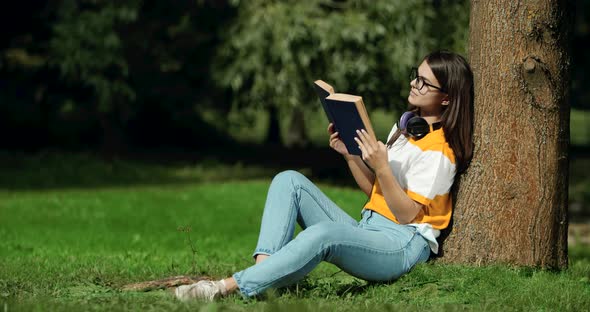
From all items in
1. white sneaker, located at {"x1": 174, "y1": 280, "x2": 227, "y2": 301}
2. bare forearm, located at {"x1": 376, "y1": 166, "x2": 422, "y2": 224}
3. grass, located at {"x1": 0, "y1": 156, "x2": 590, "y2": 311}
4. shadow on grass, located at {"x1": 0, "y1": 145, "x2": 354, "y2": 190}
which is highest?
bare forearm, located at {"x1": 376, "y1": 166, "x2": 422, "y2": 224}

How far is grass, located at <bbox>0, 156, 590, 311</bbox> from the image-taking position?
5492 mm

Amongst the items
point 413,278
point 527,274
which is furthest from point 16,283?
point 527,274

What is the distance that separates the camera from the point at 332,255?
5445 mm

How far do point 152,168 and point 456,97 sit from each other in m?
14.5

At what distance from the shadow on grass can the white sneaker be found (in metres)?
11.9

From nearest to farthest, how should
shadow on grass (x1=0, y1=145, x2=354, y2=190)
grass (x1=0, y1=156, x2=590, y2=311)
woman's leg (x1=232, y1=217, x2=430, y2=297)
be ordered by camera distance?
woman's leg (x1=232, y1=217, x2=430, y2=297)
grass (x1=0, y1=156, x2=590, y2=311)
shadow on grass (x1=0, y1=145, x2=354, y2=190)

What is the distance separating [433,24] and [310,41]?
2424 millimetres

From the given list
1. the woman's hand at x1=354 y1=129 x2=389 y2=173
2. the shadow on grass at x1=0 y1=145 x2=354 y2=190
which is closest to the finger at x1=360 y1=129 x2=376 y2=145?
the woman's hand at x1=354 y1=129 x2=389 y2=173

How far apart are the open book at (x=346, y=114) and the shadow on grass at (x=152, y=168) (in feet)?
39.0

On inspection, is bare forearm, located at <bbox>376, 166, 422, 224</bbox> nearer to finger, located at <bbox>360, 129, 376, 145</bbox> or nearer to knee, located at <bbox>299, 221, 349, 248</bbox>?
finger, located at <bbox>360, 129, 376, 145</bbox>

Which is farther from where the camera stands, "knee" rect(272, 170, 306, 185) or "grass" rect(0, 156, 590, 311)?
"knee" rect(272, 170, 306, 185)

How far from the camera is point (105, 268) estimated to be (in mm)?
7434

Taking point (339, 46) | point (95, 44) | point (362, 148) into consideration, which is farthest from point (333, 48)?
point (362, 148)

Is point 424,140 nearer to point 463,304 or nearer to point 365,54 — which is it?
point 463,304
